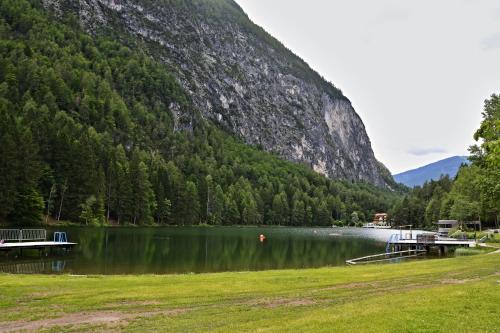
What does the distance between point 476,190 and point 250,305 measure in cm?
8657

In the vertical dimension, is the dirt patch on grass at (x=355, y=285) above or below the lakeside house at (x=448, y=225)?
below

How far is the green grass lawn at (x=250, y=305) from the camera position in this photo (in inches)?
566

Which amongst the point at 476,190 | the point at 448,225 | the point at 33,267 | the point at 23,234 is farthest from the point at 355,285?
the point at 448,225

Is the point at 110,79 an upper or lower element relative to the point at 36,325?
upper

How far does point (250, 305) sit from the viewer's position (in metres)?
19.5

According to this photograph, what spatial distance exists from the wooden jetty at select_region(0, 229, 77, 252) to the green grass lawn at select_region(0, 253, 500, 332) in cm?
2462

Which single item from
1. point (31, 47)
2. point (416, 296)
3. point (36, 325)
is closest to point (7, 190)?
point (36, 325)

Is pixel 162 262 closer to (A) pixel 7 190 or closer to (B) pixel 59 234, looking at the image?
(B) pixel 59 234

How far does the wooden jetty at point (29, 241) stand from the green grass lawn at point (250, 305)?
2462 cm

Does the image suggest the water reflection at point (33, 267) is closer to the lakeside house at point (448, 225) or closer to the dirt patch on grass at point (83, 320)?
the dirt patch on grass at point (83, 320)

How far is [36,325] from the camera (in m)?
16.0

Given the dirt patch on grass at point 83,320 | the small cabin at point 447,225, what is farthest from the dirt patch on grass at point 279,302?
the small cabin at point 447,225

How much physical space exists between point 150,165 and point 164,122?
54132mm

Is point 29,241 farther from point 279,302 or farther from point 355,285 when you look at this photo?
point 279,302
